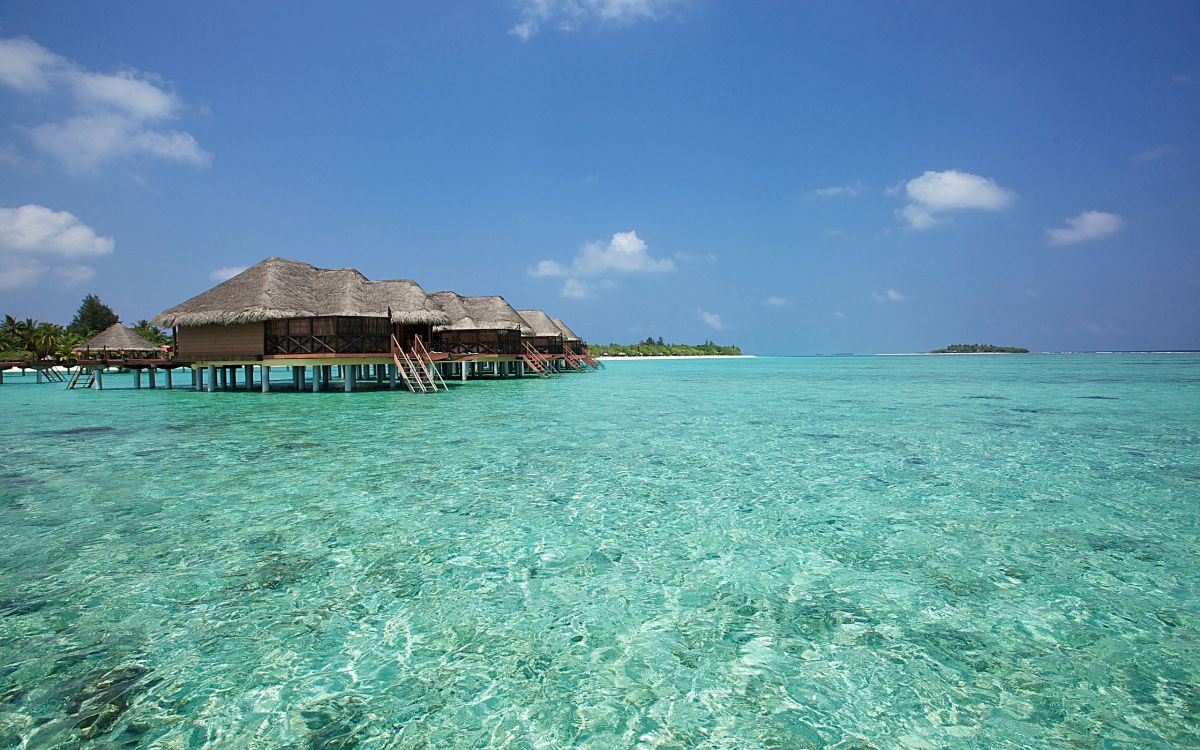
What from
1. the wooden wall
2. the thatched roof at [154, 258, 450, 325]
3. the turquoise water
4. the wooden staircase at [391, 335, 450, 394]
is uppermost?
the thatched roof at [154, 258, 450, 325]

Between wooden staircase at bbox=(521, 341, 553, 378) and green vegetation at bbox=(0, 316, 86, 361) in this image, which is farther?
green vegetation at bbox=(0, 316, 86, 361)

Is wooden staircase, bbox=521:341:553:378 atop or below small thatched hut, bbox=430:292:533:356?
below

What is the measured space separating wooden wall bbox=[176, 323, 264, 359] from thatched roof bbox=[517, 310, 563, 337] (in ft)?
58.7

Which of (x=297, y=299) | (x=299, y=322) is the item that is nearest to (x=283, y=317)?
(x=299, y=322)

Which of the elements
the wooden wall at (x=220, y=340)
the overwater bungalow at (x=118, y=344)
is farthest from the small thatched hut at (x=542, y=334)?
the overwater bungalow at (x=118, y=344)

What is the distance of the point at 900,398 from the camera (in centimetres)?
1866

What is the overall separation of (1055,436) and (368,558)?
10.9 metres

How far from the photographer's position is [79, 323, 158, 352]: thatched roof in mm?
26781

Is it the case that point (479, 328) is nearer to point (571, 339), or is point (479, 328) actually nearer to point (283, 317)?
point (283, 317)

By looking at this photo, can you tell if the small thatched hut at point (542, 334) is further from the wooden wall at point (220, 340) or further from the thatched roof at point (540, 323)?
the wooden wall at point (220, 340)

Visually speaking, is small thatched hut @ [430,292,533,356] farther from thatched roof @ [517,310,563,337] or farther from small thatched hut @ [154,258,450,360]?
thatched roof @ [517,310,563,337]

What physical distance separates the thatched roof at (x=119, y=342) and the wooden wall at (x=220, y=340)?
27.0ft

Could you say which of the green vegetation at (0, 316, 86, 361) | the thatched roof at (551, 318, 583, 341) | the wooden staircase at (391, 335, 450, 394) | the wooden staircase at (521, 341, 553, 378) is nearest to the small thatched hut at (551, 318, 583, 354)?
the thatched roof at (551, 318, 583, 341)

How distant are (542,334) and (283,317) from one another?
18.5 m
